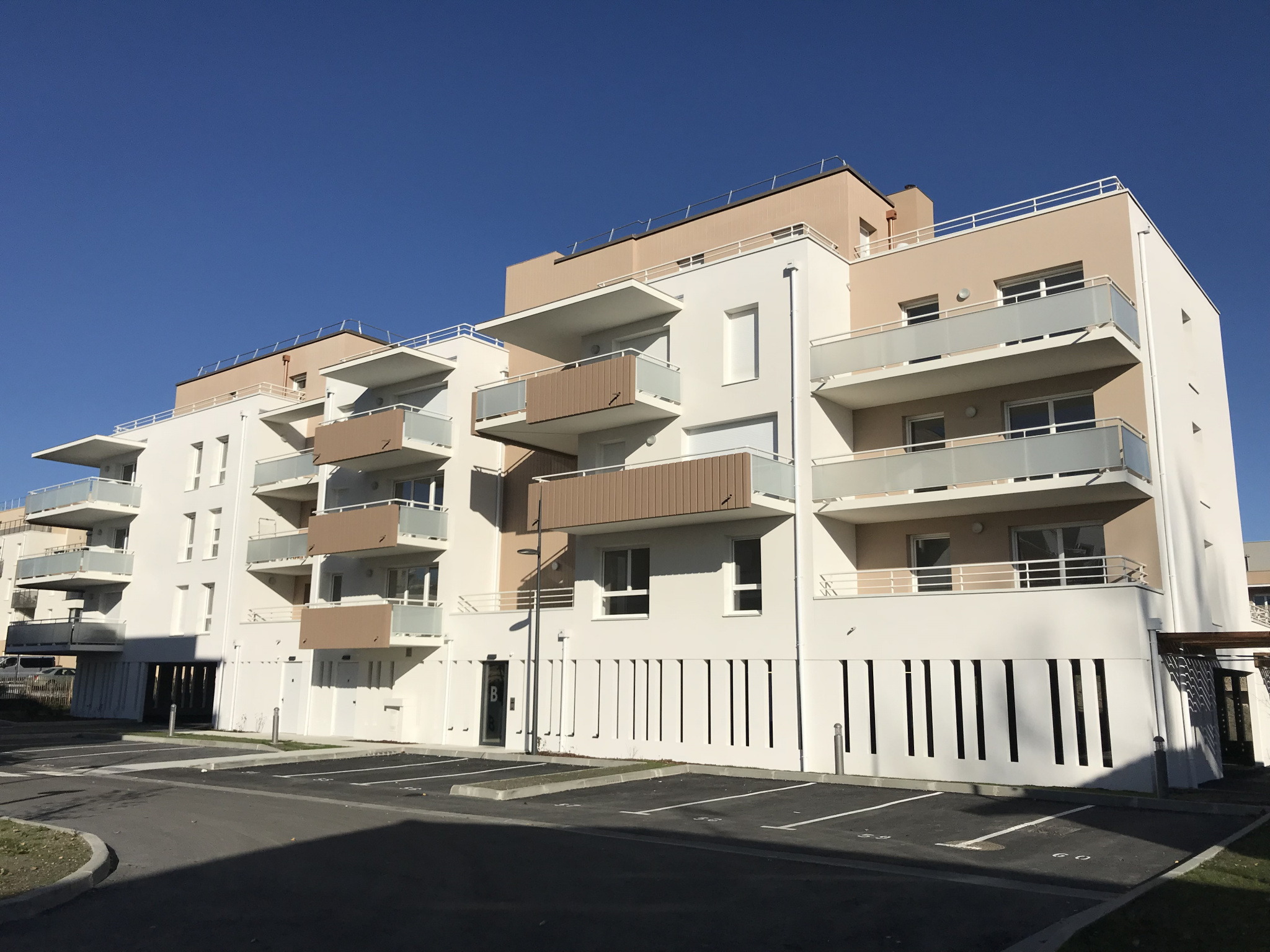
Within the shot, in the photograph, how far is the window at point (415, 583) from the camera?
99.5ft

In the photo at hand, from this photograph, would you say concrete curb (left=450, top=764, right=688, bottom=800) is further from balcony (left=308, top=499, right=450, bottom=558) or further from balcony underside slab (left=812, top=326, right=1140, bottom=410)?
balcony (left=308, top=499, right=450, bottom=558)

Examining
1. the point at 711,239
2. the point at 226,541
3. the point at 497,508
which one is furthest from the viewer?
the point at 226,541

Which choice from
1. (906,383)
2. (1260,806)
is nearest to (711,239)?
(906,383)

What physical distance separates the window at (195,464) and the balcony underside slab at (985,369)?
28.1 meters

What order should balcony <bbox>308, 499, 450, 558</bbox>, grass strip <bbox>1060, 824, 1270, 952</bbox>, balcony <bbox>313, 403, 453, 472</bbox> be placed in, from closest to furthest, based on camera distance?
grass strip <bbox>1060, 824, 1270, 952</bbox>, balcony <bbox>308, 499, 450, 558</bbox>, balcony <bbox>313, 403, 453, 472</bbox>

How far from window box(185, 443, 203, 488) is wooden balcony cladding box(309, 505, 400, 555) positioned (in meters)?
12.4

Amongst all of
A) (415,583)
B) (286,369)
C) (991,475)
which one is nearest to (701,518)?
(991,475)

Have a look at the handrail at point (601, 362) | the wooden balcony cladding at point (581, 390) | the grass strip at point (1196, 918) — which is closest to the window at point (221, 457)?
the handrail at point (601, 362)

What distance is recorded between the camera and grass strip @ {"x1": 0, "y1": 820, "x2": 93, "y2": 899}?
9172 mm

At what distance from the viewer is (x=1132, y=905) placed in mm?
8297

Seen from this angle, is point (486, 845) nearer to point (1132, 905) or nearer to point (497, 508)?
point (1132, 905)

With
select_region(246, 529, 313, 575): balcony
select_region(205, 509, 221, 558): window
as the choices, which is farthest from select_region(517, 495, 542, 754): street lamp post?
select_region(205, 509, 221, 558): window

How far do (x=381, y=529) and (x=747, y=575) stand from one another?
11.4m

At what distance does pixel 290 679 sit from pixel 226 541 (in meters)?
7.50
